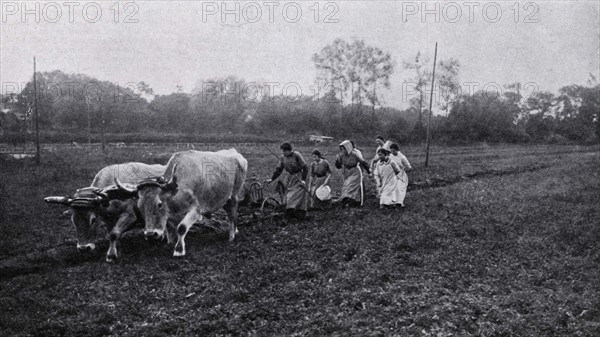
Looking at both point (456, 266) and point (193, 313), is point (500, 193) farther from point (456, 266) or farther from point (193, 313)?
point (193, 313)

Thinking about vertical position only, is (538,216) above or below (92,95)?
below

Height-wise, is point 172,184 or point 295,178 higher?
point 172,184

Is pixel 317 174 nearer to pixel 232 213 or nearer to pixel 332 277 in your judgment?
pixel 232 213

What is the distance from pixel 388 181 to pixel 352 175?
3.37ft

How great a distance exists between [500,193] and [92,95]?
48.4 metres

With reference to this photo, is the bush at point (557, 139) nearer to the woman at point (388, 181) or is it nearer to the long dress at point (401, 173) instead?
the long dress at point (401, 173)

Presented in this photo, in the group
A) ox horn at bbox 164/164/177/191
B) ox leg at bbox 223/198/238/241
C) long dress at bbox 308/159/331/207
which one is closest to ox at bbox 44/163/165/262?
ox horn at bbox 164/164/177/191

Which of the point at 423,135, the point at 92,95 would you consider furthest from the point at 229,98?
the point at 423,135

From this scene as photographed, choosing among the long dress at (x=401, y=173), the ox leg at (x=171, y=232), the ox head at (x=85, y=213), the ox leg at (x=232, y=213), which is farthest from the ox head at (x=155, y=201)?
the long dress at (x=401, y=173)

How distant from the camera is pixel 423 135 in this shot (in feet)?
172

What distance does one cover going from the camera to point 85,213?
30.3 feet

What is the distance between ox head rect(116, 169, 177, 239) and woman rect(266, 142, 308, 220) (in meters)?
3.20

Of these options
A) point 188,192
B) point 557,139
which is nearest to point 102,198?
point 188,192

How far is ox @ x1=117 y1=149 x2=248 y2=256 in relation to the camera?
9.20m
